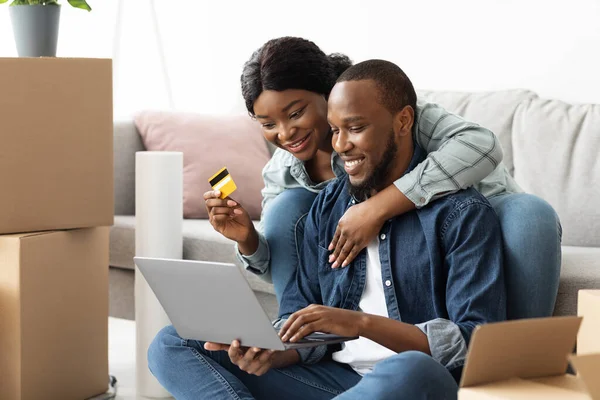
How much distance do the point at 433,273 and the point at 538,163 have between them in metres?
0.94

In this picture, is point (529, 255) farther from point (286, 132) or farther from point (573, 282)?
point (286, 132)

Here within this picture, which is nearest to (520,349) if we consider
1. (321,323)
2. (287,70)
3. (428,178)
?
(321,323)

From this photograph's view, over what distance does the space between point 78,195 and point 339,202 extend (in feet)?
2.14

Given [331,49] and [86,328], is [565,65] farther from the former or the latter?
[86,328]

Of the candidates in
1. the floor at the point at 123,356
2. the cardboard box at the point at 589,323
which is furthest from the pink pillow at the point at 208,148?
the cardboard box at the point at 589,323

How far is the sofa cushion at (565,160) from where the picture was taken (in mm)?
2240

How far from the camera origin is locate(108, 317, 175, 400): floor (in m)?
2.30

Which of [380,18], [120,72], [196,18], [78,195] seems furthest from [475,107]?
[120,72]

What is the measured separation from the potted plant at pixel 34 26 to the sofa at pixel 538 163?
0.64 metres

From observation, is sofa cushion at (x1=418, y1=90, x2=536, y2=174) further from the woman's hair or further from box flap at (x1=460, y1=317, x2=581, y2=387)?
box flap at (x1=460, y1=317, x2=581, y2=387)

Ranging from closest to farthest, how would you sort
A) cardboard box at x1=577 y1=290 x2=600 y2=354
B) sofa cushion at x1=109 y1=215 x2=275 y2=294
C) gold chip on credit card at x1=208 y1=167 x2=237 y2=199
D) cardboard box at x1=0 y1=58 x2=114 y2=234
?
cardboard box at x1=577 y1=290 x2=600 y2=354
gold chip on credit card at x1=208 y1=167 x2=237 y2=199
cardboard box at x1=0 y1=58 x2=114 y2=234
sofa cushion at x1=109 y1=215 x2=275 y2=294

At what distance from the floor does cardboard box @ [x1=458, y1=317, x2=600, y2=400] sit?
4.31 ft

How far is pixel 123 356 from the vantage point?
8.60 ft

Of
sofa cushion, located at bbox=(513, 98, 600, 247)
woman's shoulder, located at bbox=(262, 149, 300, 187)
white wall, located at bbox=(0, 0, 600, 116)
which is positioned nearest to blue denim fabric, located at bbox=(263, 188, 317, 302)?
woman's shoulder, located at bbox=(262, 149, 300, 187)
